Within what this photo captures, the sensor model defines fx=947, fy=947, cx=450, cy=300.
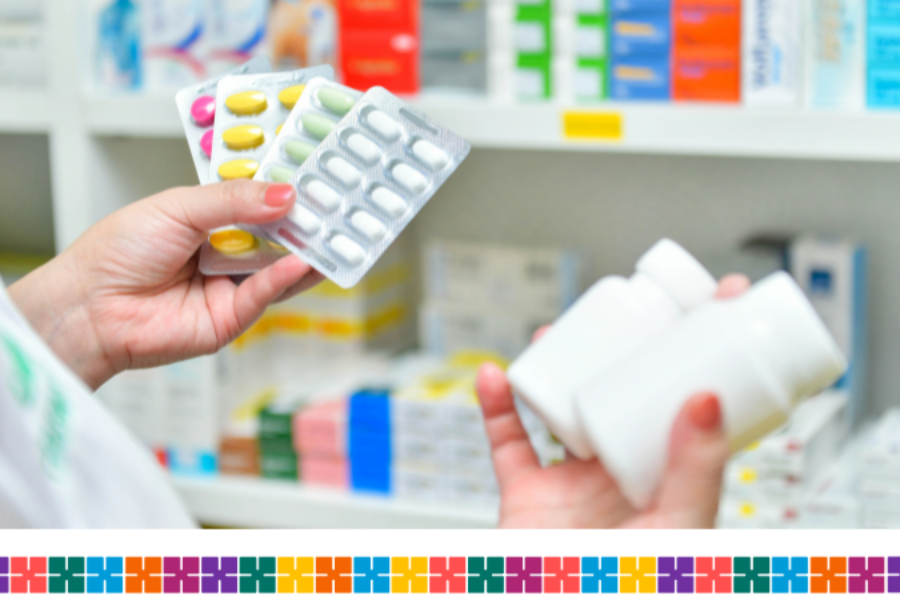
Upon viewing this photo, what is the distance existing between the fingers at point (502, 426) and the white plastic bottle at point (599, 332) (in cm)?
6

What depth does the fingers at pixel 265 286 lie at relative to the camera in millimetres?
778

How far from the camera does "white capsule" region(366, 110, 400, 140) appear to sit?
30.3 inches

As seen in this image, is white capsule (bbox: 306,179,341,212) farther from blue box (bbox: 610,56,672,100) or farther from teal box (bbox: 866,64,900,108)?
teal box (bbox: 866,64,900,108)

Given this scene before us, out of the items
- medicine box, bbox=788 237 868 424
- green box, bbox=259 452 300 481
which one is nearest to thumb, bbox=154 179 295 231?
green box, bbox=259 452 300 481

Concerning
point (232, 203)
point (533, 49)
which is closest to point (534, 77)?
point (533, 49)

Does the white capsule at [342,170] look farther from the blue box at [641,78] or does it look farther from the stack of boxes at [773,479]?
the stack of boxes at [773,479]

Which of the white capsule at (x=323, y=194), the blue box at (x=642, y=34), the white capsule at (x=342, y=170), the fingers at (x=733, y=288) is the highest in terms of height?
the blue box at (x=642, y=34)

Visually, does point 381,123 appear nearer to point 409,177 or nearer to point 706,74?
point 409,177

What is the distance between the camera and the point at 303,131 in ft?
2.60

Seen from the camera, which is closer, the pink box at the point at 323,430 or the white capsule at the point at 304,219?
the white capsule at the point at 304,219

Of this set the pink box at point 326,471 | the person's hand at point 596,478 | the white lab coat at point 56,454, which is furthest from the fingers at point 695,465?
the pink box at point 326,471

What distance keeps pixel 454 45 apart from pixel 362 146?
14.2 inches

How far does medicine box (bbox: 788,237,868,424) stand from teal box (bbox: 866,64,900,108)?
257mm

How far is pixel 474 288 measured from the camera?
129cm
